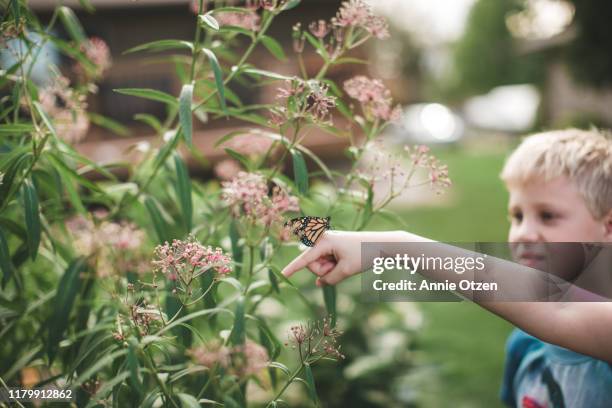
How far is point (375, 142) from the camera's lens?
1524 millimetres

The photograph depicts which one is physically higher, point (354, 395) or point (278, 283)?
point (278, 283)

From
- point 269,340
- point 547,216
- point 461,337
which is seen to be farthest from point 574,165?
point 461,337

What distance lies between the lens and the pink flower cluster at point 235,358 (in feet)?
3.07

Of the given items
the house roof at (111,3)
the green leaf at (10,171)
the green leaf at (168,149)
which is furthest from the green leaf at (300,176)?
the house roof at (111,3)

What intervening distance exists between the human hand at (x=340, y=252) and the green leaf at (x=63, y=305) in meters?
0.59

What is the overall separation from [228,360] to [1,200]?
2.70 ft

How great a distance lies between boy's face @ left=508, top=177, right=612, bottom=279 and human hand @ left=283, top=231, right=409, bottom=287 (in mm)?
644

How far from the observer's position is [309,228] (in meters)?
1.19

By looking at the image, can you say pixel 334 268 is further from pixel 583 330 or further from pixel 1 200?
pixel 1 200

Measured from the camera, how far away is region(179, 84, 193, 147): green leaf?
1.21m

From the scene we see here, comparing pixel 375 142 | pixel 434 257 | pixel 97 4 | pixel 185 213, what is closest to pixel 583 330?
pixel 434 257

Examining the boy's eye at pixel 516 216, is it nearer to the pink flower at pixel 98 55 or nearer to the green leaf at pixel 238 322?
the green leaf at pixel 238 322

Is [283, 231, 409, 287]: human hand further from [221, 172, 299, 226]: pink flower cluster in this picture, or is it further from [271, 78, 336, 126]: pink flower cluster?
[271, 78, 336, 126]: pink flower cluster

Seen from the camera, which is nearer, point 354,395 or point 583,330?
point 583,330
